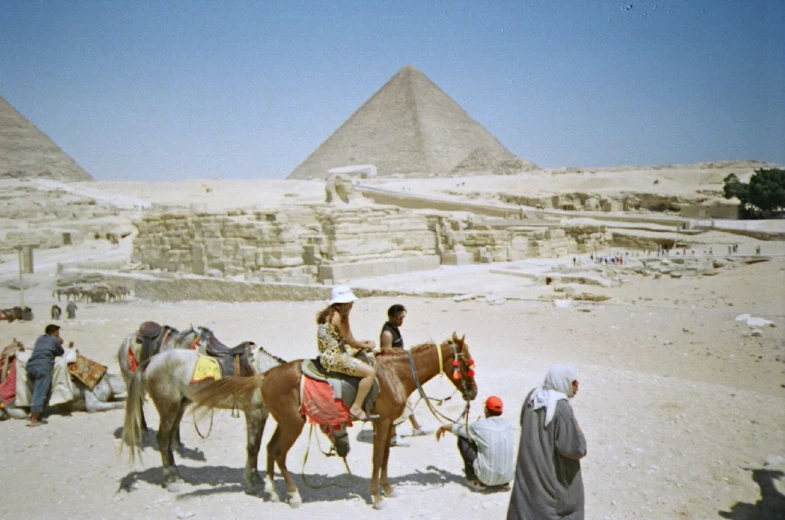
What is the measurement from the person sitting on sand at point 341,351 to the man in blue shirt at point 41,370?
3.01 meters

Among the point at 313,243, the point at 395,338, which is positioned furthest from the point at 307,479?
the point at 313,243

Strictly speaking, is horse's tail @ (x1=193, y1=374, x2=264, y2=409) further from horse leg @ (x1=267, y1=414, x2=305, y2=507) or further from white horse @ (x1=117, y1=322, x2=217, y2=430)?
white horse @ (x1=117, y1=322, x2=217, y2=430)

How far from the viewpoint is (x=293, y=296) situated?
12.2 metres

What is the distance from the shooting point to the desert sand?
3.86m

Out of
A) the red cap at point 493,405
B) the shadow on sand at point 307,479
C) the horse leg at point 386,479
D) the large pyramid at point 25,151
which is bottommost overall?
the shadow on sand at point 307,479

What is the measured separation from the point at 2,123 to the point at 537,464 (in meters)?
56.7

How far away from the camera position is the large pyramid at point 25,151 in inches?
1945

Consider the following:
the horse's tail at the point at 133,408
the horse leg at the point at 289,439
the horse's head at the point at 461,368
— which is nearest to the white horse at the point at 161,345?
the horse's tail at the point at 133,408

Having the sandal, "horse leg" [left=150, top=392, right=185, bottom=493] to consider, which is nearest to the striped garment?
the sandal

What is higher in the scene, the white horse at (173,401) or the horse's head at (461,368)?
the horse's head at (461,368)

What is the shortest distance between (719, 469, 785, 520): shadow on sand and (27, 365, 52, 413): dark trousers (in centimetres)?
514

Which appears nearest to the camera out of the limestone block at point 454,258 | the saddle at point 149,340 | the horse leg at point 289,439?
the horse leg at point 289,439

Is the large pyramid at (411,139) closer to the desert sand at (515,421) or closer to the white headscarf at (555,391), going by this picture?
the desert sand at (515,421)

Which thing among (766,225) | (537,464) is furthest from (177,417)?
(766,225)
